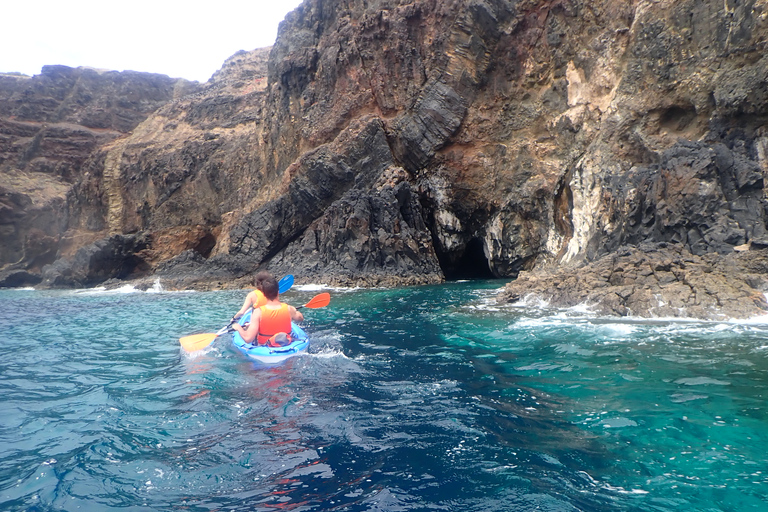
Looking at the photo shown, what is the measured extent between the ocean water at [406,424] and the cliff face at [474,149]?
777 centimetres

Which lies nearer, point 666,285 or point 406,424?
point 406,424

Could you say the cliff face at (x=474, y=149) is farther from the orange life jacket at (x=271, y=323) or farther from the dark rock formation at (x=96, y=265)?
the orange life jacket at (x=271, y=323)

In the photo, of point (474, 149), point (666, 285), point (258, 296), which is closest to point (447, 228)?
point (474, 149)

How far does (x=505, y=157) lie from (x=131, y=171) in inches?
1134

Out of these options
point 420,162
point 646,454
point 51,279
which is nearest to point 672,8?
point 420,162

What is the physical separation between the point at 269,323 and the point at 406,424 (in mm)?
3707

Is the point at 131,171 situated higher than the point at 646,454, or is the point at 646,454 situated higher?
the point at 131,171

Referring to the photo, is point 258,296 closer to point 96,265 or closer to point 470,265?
point 470,265

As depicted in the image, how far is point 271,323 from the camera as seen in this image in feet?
26.3

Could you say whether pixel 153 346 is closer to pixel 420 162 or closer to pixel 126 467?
pixel 126 467

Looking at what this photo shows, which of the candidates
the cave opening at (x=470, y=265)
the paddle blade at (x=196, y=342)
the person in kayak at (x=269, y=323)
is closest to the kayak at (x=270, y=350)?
the person in kayak at (x=269, y=323)

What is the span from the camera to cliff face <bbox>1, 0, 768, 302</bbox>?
1459cm

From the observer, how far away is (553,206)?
2219cm

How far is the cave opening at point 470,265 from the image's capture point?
88.4 feet
